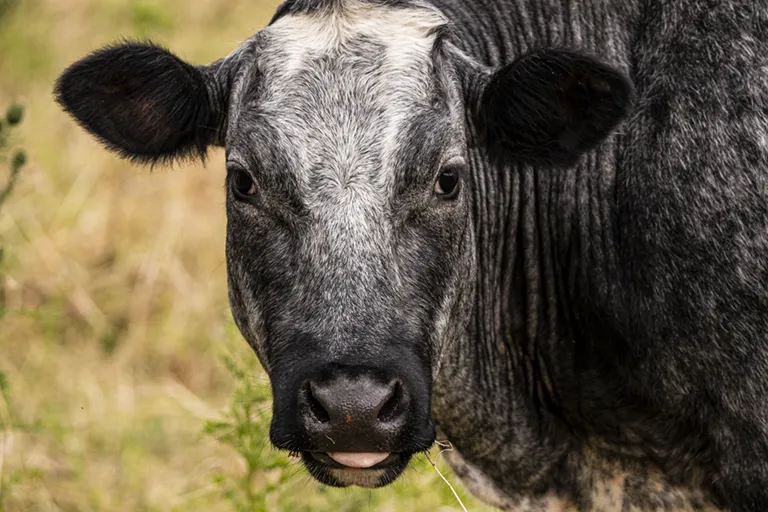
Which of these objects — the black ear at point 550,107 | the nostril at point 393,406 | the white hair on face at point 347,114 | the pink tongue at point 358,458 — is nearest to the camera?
the nostril at point 393,406

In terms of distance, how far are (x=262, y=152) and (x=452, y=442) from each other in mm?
2072

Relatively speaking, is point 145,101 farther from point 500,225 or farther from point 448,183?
point 500,225

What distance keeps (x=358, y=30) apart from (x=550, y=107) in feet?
3.30

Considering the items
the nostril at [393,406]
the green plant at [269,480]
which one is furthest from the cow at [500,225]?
the green plant at [269,480]

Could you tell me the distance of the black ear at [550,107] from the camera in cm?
550

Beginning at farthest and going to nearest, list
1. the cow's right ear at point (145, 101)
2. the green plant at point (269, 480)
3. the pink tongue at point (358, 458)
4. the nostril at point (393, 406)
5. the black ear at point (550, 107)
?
the green plant at point (269, 480)
the cow's right ear at point (145, 101)
the black ear at point (550, 107)
the pink tongue at point (358, 458)
the nostril at point (393, 406)

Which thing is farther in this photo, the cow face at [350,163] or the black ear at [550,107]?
the black ear at [550,107]

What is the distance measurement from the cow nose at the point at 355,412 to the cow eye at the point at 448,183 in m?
1.06

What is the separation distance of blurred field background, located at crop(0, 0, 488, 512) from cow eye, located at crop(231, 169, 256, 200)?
1.59 meters

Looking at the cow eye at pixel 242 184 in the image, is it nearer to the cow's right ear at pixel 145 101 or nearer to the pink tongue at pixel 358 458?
the cow's right ear at pixel 145 101

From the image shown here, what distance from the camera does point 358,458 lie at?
495 centimetres

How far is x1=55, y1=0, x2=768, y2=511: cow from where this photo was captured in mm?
5113

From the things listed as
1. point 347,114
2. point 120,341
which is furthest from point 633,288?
point 120,341

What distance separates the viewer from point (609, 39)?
6.05m
